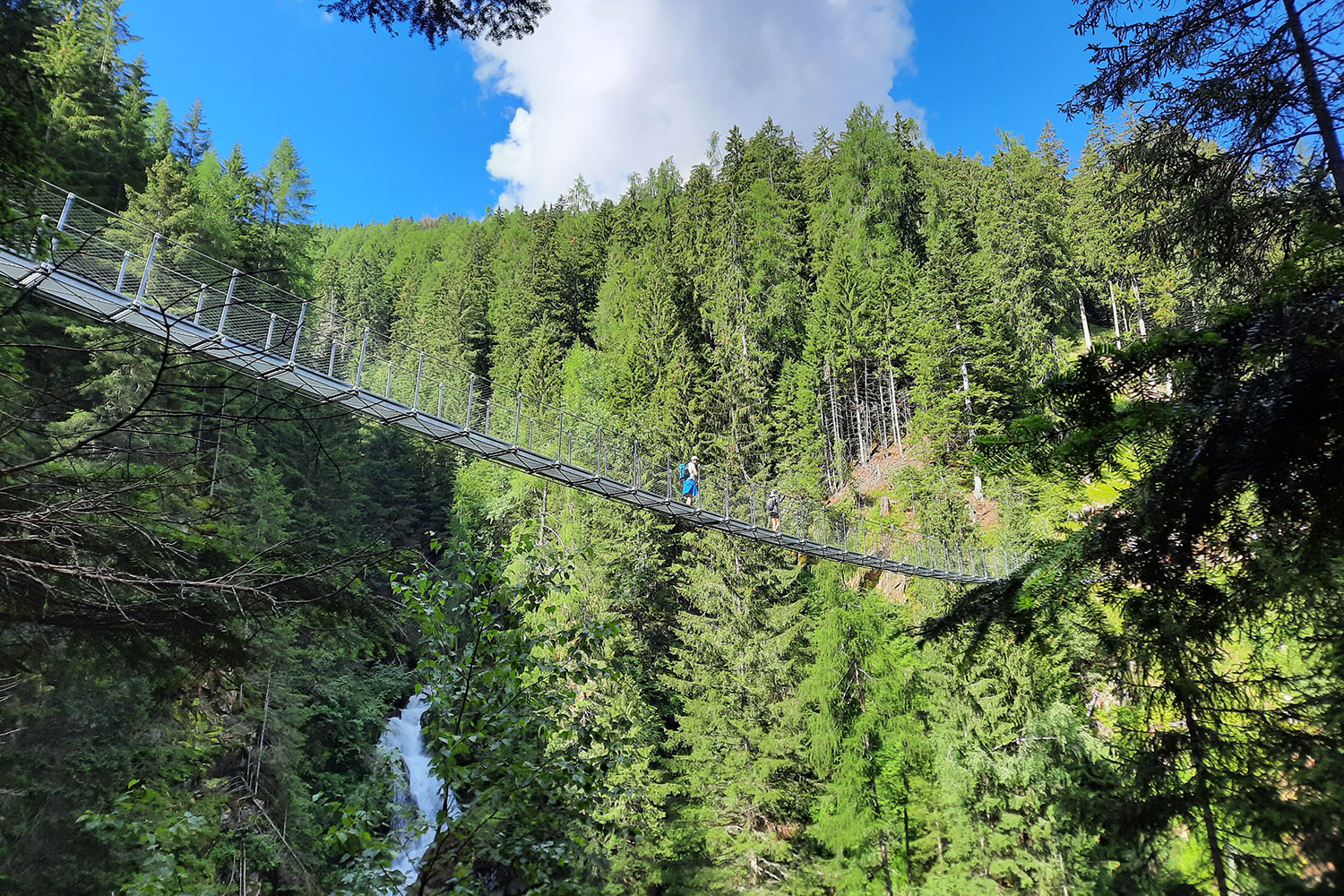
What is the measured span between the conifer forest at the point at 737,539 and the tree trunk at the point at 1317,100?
0.02 m

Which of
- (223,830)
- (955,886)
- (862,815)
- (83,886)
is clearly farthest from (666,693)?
(83,886)

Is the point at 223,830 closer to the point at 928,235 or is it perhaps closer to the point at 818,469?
the point at 818,469

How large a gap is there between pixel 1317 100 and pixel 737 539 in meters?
12.1

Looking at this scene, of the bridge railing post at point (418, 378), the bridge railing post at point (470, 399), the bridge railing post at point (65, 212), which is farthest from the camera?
the bridge railing post at point (470, 399)

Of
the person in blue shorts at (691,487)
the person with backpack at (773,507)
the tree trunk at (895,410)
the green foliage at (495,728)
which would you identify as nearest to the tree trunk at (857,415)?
the tree trunk at (895,410)

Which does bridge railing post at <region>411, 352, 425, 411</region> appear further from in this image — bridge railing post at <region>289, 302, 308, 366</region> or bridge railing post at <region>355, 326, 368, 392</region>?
bridge railing post at <region>289, 302, 308, 366</region>

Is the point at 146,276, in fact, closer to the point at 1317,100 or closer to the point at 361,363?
the point at 361,363

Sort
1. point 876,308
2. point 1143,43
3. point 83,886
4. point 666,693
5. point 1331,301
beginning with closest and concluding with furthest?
point 1331,301, point 1143,43, point 83,886, point 666,693, point 876,308

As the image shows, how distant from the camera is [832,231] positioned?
2741cm

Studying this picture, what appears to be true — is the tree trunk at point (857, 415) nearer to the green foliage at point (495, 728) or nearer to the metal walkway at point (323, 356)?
the metal walkway at point (323, 356)

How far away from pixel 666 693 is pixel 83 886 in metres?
10.7

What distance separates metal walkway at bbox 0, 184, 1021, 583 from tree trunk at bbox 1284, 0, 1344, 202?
138 inches

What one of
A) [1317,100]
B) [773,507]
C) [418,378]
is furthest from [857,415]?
Answer: [1317,100]

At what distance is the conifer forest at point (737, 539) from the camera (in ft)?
6.31
